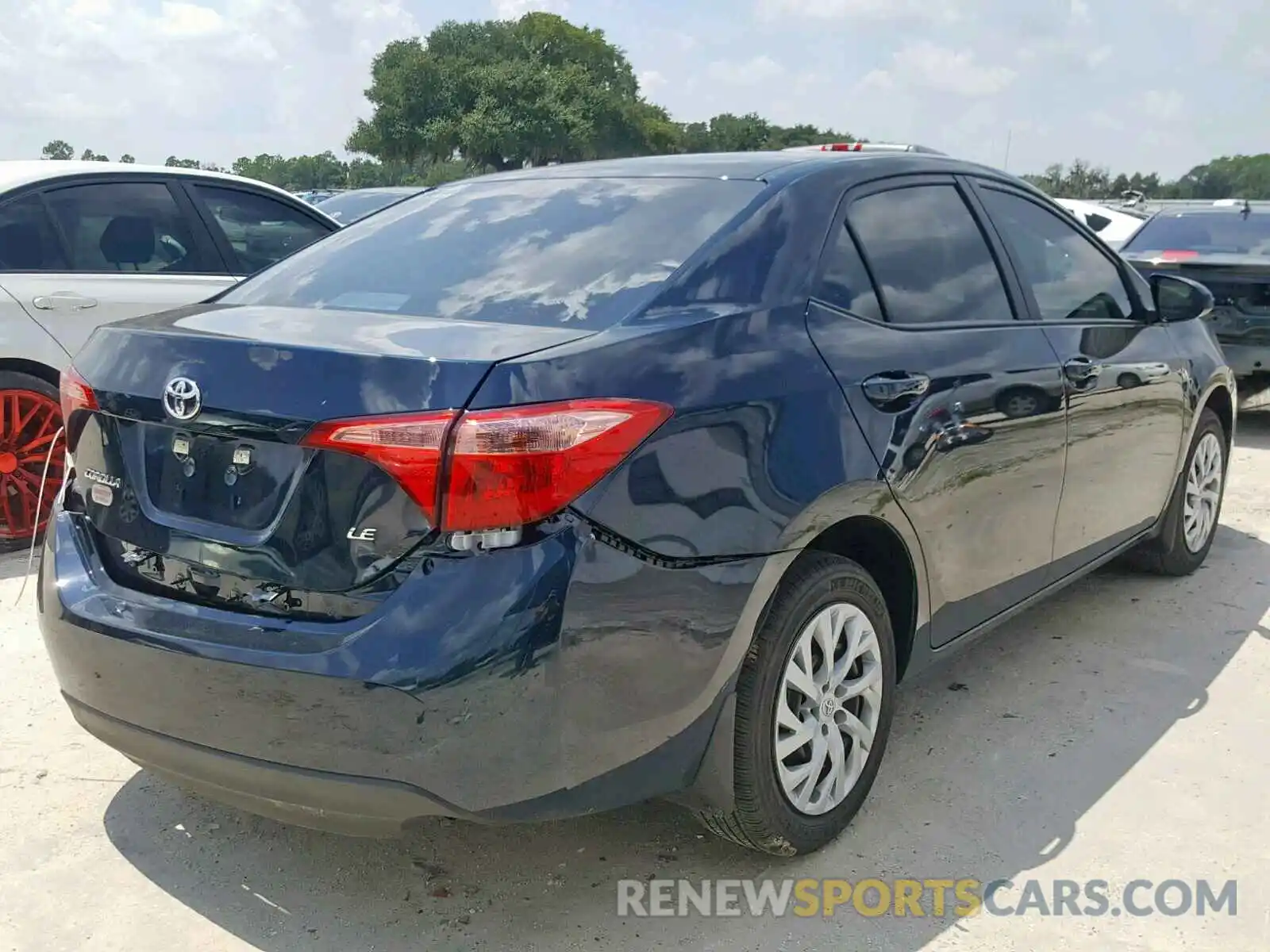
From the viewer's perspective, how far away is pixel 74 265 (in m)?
5.26

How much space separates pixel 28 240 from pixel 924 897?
4573mm

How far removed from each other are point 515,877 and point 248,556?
1.03 meters

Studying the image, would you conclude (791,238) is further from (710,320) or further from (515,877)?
(515,877)

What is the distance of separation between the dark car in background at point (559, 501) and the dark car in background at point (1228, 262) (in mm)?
5164

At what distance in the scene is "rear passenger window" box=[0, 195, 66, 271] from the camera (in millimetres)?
5059

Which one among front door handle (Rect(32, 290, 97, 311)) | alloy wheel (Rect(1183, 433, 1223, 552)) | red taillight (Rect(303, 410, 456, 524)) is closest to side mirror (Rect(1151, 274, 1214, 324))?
alloy wheel (Rect(1183, 433, 1223, 552))

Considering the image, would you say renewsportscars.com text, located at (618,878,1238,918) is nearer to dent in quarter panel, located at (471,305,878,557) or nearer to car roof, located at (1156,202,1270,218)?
dent in quarter panel, located at (471,305,878,557)

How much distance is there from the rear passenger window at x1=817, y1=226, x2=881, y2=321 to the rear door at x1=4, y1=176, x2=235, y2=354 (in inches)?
136

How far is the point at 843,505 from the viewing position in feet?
8.70

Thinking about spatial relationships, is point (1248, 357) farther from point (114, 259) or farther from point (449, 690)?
point (449, 690)

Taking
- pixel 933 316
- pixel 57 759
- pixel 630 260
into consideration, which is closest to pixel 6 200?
pixel 57 759

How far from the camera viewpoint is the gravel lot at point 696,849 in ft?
8.29

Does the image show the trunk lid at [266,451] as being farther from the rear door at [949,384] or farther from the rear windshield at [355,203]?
the rear windshield at [355,203]

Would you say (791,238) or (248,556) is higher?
(791,238)
